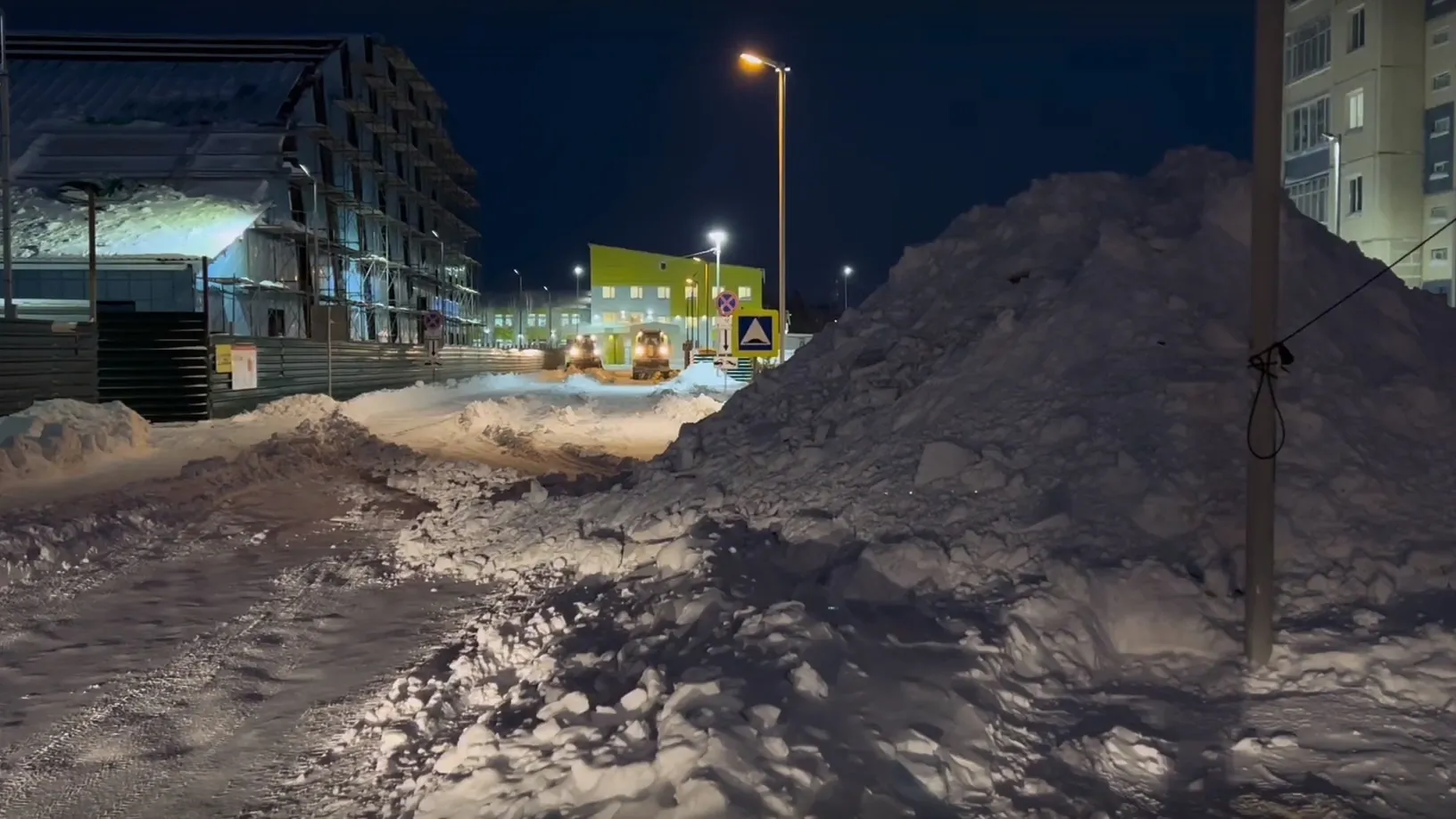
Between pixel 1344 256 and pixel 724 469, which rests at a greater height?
pixel 1344 256

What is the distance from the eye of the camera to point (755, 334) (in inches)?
779

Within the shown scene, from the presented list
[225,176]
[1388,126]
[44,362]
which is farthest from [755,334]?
[225,176]

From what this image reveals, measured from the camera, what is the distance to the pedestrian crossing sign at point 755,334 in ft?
64.8

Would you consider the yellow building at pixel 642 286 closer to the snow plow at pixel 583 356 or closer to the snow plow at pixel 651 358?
the snow plow at pixel 583 356

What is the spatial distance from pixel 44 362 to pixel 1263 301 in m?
20.6

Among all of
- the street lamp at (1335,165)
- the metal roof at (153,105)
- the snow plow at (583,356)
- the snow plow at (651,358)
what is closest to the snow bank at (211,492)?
the metal roof at (153,105)

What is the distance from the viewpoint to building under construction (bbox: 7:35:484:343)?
3628 centimetres

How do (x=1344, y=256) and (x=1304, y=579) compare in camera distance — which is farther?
(x=1344, y=256)

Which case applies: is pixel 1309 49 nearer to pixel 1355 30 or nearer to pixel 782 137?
pixel 1355 30

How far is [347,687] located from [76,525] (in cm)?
588

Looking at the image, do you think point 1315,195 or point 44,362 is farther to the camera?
point 1315,195

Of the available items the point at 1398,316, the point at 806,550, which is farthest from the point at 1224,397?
the point at 806,550

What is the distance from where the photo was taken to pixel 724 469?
9.84m

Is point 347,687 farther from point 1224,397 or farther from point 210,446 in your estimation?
point 210,446
